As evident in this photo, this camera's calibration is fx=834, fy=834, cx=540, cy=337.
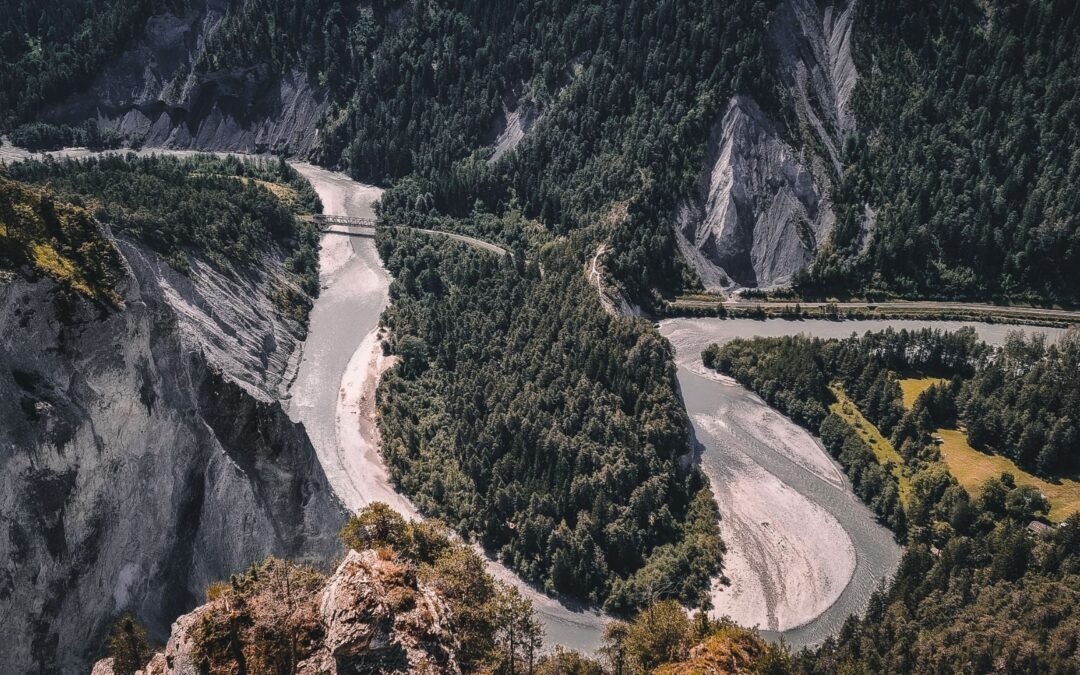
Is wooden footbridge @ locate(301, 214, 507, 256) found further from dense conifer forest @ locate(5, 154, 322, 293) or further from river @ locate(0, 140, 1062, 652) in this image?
river @ locate(0, 140, 1062, 652)

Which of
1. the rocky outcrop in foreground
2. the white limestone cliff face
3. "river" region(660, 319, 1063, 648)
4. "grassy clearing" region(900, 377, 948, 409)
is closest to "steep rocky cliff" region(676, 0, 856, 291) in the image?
the white limestone cliff face

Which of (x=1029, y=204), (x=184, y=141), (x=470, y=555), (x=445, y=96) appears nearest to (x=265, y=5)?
(x=184, y=141)

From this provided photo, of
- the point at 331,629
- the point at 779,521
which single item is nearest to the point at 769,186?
the point at 779,521

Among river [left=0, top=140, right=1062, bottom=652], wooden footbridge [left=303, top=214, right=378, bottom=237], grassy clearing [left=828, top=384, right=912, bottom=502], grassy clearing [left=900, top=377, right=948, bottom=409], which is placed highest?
grassy clearing [left=900, top=377, right=948, bottom=409]

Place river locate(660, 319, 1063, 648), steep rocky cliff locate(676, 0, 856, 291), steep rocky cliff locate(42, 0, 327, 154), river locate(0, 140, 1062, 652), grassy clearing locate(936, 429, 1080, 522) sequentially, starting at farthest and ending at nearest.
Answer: steep rocky cliff locate(42, 0, 327, 154), steep rocky cliff locate(676, 0, 856, 291), grassy clearing locate(936, 429, 1080, 522), river locate(660, 319, 1063, 648), river locate(0, 140, 1062, 652)

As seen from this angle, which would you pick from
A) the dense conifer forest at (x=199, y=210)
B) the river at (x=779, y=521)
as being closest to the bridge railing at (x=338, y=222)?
the dense conifer forest at (x=199, y=210)

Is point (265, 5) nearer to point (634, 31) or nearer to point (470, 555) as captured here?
point (634, 31)

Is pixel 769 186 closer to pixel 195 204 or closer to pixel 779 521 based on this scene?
pixel 779 521
